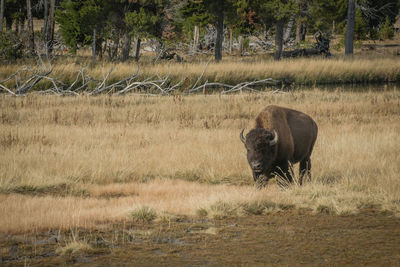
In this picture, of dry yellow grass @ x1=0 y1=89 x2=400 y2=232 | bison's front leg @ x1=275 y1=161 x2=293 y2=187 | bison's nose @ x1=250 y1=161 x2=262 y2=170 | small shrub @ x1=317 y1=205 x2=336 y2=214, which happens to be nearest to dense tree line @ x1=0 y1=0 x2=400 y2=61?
dry yellow grass @ x1=0 y1=89 x2=400 y2=232

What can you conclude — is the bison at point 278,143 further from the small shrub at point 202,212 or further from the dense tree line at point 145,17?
the dense tree line at point 145,17

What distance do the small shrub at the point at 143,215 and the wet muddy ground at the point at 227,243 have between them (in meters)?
0.16

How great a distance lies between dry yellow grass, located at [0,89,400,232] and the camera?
22.4ft

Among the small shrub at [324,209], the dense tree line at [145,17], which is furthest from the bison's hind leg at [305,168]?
the dense tree line at [145,17]

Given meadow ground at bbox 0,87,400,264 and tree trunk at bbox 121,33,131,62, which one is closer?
meadow ground at bbox 0,87,400,264

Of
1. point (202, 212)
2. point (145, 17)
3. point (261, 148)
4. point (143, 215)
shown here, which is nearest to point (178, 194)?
point (202, 212)

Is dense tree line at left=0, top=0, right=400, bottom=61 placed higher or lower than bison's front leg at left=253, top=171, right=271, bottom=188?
higher

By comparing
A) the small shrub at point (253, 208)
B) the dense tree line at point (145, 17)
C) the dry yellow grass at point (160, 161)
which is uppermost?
the dense tree line at point (145, 17)

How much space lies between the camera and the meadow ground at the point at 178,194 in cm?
527

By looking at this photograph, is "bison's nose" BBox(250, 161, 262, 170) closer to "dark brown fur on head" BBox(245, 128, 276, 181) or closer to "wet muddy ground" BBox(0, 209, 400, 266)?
"dark brown fur on head" BBox(245, 128, 276, 181)

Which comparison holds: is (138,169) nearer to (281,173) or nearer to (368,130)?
(281,173)

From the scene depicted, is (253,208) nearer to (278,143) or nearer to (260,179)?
(260,179)

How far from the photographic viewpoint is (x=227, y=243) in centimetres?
538

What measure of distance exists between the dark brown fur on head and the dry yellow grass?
0.40 meters
